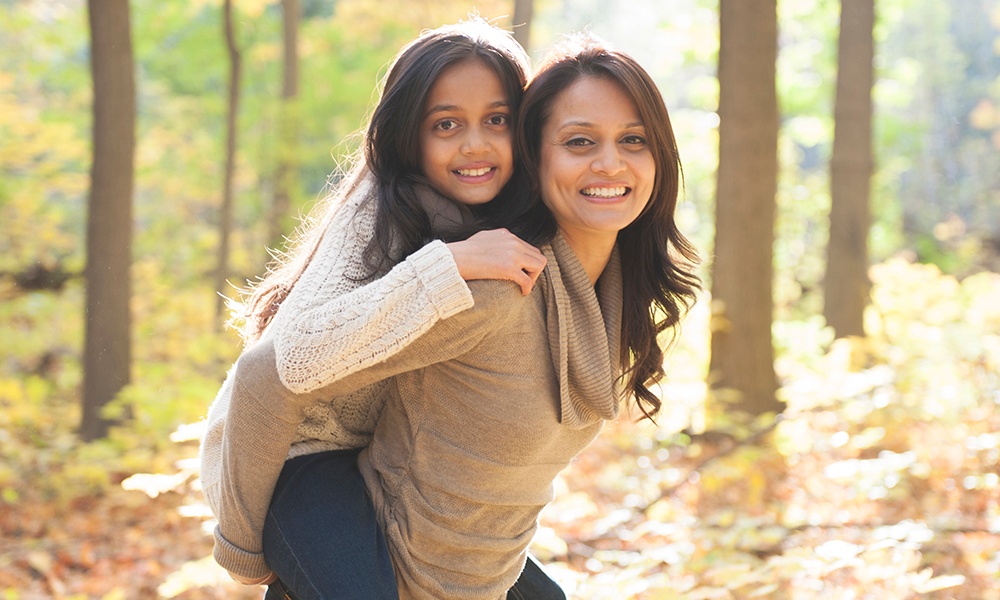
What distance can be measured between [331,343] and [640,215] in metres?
0.95

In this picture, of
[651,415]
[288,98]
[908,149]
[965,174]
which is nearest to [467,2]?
[288,98]

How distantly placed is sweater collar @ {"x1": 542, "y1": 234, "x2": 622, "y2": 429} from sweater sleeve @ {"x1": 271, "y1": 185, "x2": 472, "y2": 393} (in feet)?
1.00

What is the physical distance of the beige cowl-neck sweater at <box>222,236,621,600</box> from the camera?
211 centimetres

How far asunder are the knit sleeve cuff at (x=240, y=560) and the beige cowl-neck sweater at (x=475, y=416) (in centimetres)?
15

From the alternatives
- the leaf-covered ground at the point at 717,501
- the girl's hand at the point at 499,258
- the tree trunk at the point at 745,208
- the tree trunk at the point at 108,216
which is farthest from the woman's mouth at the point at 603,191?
the tree trunk at the point at 108,216

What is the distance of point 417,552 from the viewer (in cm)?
221

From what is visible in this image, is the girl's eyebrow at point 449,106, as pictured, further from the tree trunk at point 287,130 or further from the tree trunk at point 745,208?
the tree trunk at point 287,130

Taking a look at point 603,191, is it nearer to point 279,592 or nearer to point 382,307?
point 382,307

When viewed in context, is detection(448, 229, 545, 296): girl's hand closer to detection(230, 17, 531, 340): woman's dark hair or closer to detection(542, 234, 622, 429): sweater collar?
detection(542, 234, 622, 429): sweater collar

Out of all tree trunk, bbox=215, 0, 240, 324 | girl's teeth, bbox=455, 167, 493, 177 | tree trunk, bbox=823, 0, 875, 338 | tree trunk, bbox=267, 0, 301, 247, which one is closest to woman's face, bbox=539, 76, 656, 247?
girl's teeth, bbox=455, 167, 493, 177

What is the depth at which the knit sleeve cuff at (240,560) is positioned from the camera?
2.28 meters

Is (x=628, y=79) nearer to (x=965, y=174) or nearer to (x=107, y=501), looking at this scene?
(x=107, y=501)

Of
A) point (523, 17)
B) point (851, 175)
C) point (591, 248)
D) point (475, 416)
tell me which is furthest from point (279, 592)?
point (851, 175)

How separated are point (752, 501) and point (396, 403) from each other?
12.5ft
